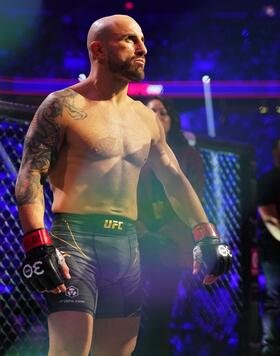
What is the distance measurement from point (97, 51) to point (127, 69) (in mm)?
141

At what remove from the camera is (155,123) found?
8.09 ft

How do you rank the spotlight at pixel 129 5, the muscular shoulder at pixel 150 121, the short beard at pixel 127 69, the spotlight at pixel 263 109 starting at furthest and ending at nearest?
the spotlight at pixel 263 109, the spotlight at pixel 129 5, the muscular shoulder at pixel 150 121, the short beard at pixel 127 69

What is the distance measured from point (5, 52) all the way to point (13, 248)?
21.4 ft

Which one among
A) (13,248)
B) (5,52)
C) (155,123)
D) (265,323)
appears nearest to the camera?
(155,123)

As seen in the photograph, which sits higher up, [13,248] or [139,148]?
[139,148]

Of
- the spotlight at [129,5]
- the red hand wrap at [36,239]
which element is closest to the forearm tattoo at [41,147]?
the red hand wrap at [36,239]

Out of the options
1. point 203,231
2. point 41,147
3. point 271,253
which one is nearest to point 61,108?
point 41,147

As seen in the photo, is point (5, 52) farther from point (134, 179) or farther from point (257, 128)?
point (134, 179)

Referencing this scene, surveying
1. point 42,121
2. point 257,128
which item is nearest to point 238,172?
point 42,121

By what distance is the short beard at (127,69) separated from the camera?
228 cm

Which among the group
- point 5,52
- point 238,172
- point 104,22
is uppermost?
point 5,52

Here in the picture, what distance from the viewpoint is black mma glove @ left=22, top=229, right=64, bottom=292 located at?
75.9 inches

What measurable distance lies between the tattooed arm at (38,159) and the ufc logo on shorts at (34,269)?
13 centimetres

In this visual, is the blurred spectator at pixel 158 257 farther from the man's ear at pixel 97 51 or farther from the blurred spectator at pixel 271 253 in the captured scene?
the man's ear at pixel 97 51
